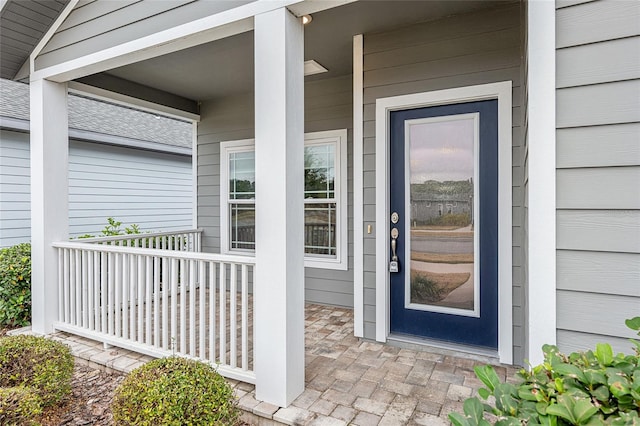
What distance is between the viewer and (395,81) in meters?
3.26

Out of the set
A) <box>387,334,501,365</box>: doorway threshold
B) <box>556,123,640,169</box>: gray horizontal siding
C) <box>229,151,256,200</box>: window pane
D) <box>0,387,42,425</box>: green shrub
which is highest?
<box>229,151,256,200</box>: window pane

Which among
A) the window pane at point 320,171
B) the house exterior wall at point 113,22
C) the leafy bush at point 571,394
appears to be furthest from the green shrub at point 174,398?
the window pane at point 320,171

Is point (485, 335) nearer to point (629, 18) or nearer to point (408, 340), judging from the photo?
point (408, 340)

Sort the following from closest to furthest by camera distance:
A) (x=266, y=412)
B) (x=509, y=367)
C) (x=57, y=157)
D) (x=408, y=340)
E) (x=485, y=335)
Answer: (x=266, y=412)
(x=509, y=367)
(x=485, y=335)
(x=408, y=340)
(x=57, y=157)

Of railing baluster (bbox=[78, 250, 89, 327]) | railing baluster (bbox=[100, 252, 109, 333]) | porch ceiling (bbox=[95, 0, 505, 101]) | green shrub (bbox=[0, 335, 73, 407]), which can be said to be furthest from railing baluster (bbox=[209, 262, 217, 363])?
porch ceiling (bbox=[95, 0, 505, 101])

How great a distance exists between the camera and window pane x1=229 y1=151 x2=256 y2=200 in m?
5.21

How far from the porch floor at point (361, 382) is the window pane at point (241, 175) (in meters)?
2.48

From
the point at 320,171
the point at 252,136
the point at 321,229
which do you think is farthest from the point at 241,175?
the point at 321,229

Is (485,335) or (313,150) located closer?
(485,335)

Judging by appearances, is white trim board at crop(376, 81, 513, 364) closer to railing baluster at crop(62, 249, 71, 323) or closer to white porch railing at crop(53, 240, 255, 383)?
white porch railing at crop(53, 240, 255, 383)

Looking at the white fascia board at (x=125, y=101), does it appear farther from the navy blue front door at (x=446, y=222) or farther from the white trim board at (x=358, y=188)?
the navy blue front door at (x=446, y=222)

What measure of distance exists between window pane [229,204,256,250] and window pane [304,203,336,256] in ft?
3.29

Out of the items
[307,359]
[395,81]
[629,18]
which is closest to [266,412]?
[307,359]

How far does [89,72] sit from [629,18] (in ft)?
13.3
